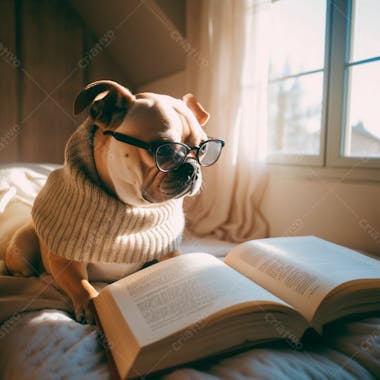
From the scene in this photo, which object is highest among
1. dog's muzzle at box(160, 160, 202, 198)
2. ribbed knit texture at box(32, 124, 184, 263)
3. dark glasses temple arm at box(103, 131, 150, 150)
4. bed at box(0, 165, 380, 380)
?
dark glasses temple arm at box(103, 131, 150, 150)

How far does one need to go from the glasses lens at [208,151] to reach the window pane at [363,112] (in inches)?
26.5

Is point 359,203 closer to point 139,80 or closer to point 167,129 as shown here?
point 167,129

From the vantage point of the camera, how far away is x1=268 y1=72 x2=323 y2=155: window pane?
1552 millimetres

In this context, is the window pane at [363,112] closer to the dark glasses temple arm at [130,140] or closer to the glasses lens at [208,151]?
the glasses lens at [208,151]

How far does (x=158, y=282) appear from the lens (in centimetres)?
71

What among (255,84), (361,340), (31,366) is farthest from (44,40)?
(361,340)

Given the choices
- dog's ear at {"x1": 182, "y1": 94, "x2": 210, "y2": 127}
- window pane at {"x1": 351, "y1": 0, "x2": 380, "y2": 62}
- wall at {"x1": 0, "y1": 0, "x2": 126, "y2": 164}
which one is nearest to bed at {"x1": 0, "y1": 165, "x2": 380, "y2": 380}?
dog's ear at {"x1": 182, "y1": 94, "x2": 210, "y2": 127}

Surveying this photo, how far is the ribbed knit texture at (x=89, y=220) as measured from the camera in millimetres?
890

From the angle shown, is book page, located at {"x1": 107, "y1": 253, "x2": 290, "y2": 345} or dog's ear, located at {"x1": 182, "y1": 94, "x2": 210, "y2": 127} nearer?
book page, located at {"x1": 107, "y1": 253, "x2": 290, "y2": 345}

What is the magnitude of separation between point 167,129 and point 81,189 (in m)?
0.27

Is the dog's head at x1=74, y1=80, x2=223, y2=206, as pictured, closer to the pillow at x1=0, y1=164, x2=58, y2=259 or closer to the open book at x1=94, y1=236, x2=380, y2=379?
the open book at x1=94, y1=236, x2=380, y2=379

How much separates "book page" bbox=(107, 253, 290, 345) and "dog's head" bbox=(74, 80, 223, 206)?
208 millimetres

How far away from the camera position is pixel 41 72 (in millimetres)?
2516

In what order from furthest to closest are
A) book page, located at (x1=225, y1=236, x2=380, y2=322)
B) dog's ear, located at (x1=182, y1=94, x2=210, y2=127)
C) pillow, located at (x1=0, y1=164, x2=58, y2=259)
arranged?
1. pillow, located at (x1=0, y1=164, x2=58, y2=259)
2. dog's ear, located at (x1=182, y1=94, x2=210, y2=127)
3. book page, located at (x1=225, y1=236, x2=380, y2=322)
